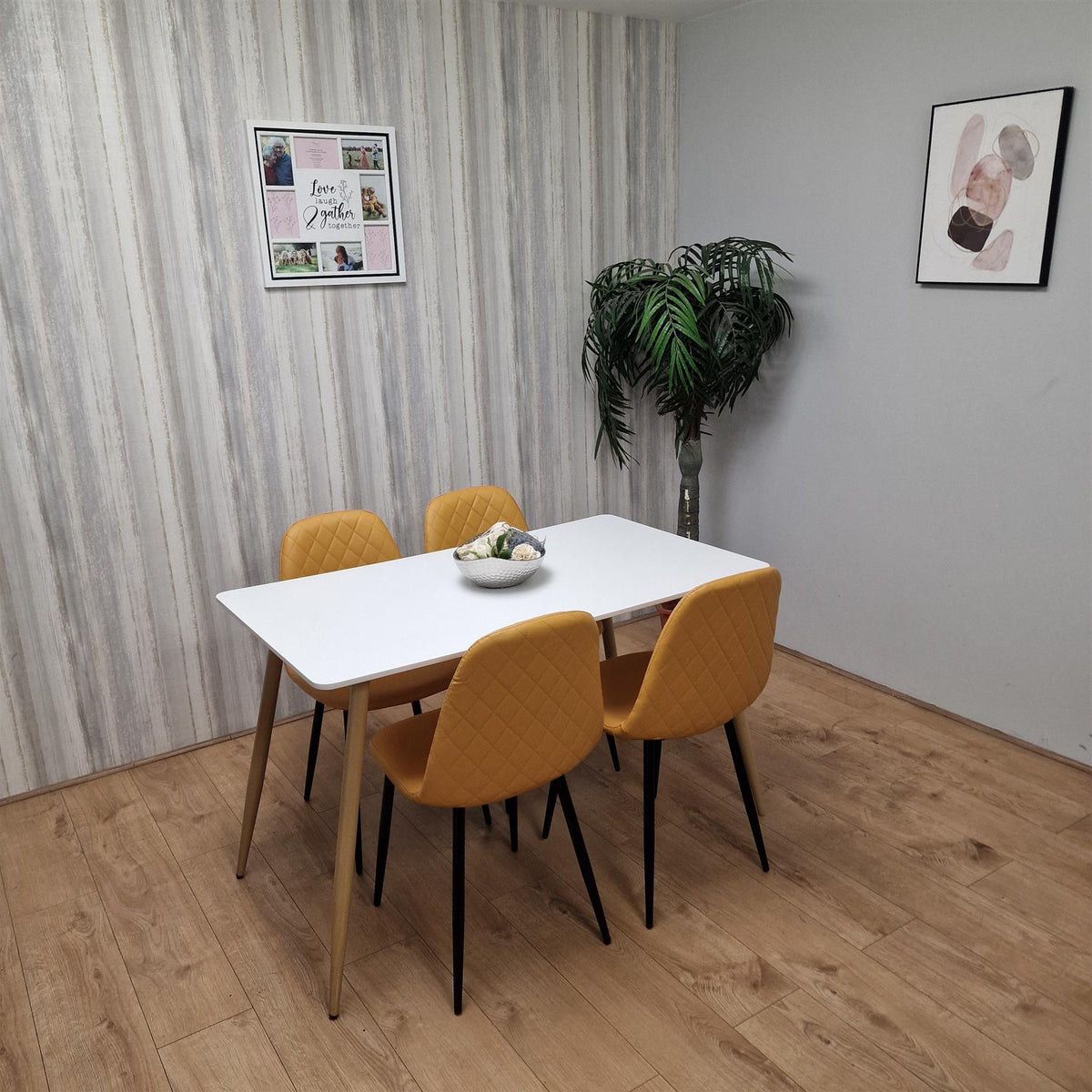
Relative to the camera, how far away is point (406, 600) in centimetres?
240

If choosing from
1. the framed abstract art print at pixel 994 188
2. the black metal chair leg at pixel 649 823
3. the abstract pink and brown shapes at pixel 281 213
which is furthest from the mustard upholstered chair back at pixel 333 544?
the framed abstract art print at pixel 994 188

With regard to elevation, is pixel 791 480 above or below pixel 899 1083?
above

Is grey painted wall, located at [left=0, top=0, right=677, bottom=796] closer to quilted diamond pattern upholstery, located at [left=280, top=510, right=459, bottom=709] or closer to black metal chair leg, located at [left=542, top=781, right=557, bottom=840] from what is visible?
quilted diamond pattern upholstery, located at [left=280, top=510, right=459, bottom=709]

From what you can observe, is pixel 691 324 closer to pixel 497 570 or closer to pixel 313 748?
pixel 497 570

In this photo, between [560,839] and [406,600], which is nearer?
[406,600]

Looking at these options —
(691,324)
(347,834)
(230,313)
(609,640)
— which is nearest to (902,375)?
(691,324)

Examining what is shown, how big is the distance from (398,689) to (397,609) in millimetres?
353

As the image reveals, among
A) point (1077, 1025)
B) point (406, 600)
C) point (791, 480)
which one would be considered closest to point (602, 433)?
point (791, 480)

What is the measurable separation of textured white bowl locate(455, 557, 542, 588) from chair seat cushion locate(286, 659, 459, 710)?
0.87ft

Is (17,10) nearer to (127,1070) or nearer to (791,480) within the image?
(127,1070)

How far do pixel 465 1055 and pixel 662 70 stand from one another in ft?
11.6

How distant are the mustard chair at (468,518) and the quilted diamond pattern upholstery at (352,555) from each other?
0.17 m

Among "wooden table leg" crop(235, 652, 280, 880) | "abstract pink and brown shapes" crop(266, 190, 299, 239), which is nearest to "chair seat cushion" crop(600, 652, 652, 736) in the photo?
"wooden table leg" crop(235, 652, 280, 880)

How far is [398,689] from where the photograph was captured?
260 cm
